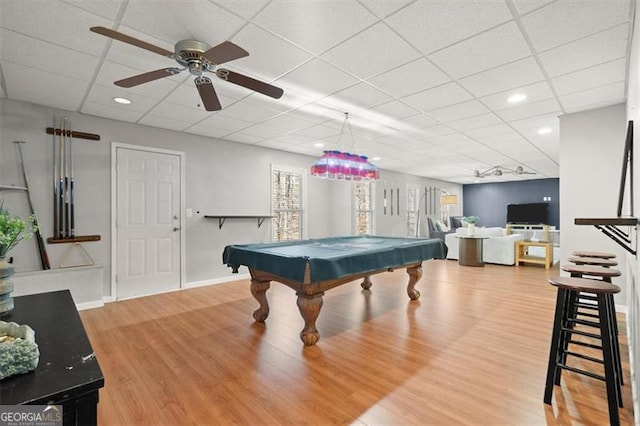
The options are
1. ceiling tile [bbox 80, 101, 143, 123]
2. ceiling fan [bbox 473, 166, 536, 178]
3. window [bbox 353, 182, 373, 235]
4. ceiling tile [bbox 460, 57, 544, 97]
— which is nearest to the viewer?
ceiling tile [bbox 460, 57, 544, 97]

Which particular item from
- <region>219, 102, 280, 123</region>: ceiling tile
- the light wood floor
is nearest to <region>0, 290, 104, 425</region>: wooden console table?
the light wood floor

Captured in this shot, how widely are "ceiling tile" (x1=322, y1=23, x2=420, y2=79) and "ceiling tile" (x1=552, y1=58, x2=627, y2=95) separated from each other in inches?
65.0

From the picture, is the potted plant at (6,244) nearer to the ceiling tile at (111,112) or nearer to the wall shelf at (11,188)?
the wall shelf at (11,188)

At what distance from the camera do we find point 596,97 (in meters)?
3.42

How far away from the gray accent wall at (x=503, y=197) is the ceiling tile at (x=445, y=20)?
11.3 metres

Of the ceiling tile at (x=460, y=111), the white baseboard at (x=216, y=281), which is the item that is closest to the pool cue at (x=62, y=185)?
the white baseboard at (x=216, y=281)

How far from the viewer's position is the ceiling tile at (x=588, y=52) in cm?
225

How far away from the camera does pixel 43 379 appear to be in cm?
82

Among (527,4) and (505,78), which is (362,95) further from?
(527,4)

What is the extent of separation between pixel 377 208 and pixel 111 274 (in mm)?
6150

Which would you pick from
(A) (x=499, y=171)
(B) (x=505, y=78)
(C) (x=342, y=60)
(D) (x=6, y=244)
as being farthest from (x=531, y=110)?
(A) (x=499, y=171)

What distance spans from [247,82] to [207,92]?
15.5 inches

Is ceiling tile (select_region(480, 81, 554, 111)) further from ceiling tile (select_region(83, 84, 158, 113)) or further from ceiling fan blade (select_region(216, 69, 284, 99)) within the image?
ceiling tile (select_region(83, 84, 158, 113))

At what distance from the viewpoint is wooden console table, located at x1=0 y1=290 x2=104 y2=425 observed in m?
0.76
